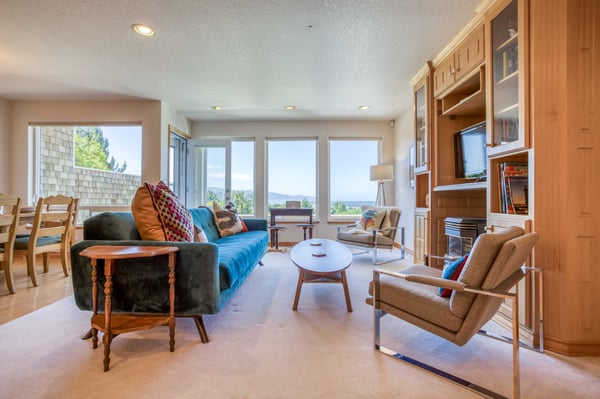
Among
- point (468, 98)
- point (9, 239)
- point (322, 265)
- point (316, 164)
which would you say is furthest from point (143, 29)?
point (316, 164)

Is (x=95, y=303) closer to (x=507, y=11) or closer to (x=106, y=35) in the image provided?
(x=106, y=35)

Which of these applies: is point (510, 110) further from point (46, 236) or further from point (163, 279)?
point (46, 236)

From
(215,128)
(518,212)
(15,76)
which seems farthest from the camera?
(215,128)

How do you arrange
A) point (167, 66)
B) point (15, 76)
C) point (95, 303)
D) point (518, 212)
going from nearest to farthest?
point (95, 303) < point (518, 212) < point (167, 66) < point (15, 76)

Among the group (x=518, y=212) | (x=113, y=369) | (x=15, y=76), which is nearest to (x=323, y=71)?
(x=518, y=212)

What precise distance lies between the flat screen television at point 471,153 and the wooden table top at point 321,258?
1.47 meters

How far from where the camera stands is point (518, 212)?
1862 mm

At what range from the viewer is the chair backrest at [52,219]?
281 centimetres

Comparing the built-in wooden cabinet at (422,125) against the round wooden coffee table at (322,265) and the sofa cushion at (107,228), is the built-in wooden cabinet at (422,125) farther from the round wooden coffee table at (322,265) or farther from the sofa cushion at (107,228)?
the sofa cushion at (107,228)

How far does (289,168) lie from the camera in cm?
550

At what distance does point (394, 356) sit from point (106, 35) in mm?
3560

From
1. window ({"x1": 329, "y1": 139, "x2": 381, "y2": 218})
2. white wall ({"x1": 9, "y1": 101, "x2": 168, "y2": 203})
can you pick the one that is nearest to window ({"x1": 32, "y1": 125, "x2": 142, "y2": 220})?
white wall ({"x1": 9, "y1": 101, "x2": 168, "y2": 203})

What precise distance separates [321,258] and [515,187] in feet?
5.24

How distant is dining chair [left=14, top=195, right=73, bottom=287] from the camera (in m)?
2.81
